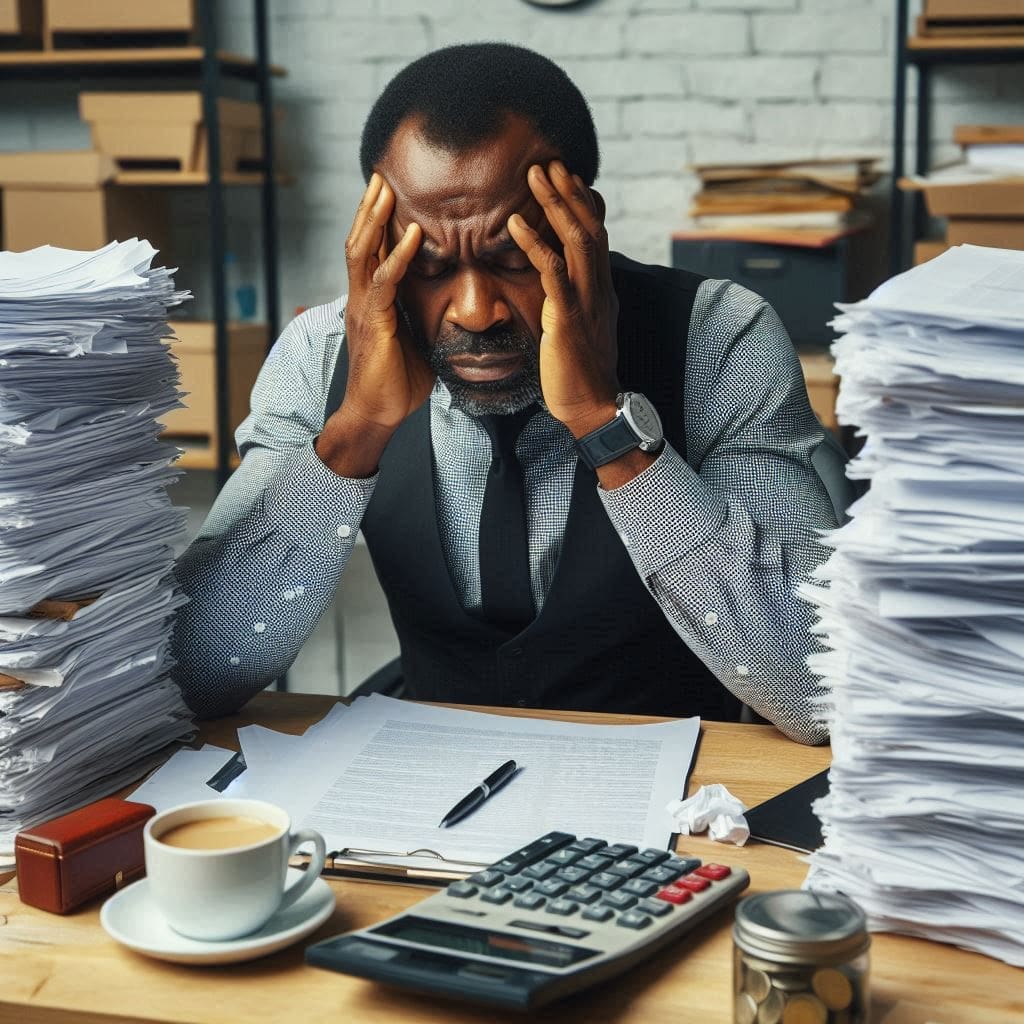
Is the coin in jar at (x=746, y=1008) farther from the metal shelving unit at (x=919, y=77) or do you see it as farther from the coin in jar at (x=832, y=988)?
the metal shelving unit at (x=919, y=77)

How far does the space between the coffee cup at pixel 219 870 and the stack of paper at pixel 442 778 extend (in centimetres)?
11

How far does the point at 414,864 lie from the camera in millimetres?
794

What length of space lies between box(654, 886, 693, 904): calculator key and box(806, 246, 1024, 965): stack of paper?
0.30ft

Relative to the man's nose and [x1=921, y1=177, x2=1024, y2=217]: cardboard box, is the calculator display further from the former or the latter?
[x1=921, y1=177, x2=1024, y2=217]: cardboard box

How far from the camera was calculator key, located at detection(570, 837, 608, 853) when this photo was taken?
29.6 inches

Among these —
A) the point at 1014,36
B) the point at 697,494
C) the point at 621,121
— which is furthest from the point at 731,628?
the point at 621,121

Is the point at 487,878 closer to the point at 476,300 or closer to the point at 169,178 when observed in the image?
the point at 476,300

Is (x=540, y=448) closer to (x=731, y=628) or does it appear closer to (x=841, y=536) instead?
(x=731, y=628)

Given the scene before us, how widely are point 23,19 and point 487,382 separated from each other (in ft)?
7.69

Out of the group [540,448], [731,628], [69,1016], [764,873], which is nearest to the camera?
[69,1016]

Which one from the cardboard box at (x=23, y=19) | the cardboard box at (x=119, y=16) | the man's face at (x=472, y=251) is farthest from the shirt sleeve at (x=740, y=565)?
the cardboard box at (x=23, y=19)

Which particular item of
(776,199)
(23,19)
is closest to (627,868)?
(776,199)

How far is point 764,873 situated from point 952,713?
7.4 inches

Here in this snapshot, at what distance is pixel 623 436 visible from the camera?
3.79ft
